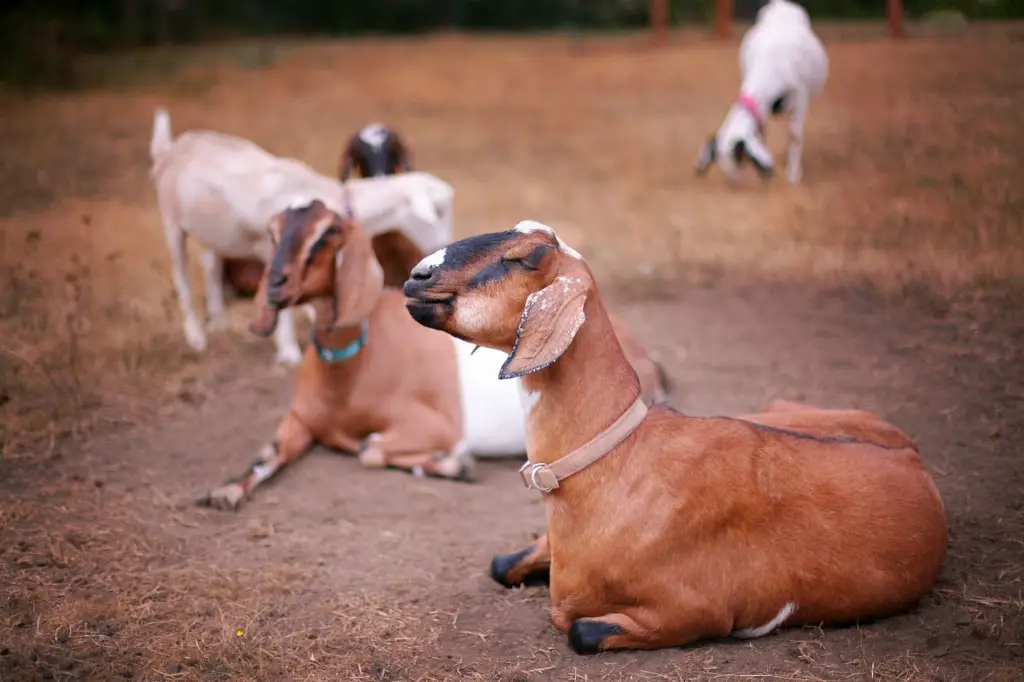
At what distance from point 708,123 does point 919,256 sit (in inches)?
200

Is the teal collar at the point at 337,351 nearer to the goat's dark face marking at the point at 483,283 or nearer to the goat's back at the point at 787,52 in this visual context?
the goat's dark face marking at the point at 483,283

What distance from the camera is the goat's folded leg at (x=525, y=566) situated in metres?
3.69

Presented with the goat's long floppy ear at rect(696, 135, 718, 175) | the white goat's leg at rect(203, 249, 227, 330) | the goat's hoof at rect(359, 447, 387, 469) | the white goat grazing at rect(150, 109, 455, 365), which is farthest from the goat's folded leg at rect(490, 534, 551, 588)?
the goat's long floppy ear at rect(696, 135, 718, 175)

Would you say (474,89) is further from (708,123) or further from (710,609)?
(710,609)

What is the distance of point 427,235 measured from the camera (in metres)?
5.98

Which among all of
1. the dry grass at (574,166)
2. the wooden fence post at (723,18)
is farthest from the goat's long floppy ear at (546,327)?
the wooden fence post at (723,18)

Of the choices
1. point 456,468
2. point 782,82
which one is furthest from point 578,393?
point 782,82

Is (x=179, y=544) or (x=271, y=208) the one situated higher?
(x=271, y=208)

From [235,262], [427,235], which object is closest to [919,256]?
[427,235]

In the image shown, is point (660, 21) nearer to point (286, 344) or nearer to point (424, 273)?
point (286, 344)

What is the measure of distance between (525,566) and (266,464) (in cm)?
151

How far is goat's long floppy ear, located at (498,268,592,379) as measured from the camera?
2.94 m

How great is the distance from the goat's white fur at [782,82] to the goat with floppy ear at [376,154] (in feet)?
11.6

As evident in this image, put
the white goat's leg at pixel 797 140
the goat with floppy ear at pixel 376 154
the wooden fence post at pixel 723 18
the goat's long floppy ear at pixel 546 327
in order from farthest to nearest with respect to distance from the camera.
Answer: the wooden fence post at pixel 723 18 → the white goat's leg at pixel 797 140 → the goat with floppy ear at pixel 376 154 → the goat's long floppy ear at pixel 546 327
